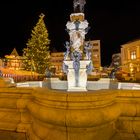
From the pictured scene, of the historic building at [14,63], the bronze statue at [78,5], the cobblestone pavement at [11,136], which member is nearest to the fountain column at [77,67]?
the bronze statue at [78,5]

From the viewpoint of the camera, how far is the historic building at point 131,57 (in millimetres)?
46688

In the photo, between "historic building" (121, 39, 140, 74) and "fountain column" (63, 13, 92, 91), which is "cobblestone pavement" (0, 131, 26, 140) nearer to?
Result: "fountain column" (63, 13, 92, 91)

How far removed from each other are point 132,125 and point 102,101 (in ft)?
3.60

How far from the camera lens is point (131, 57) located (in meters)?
49.8

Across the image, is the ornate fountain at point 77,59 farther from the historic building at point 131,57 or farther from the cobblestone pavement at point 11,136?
the historic building at point 131,57

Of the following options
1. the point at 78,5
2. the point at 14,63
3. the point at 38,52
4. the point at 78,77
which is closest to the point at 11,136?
the point at 78,77

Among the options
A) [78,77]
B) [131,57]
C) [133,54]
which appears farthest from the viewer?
[131,57]

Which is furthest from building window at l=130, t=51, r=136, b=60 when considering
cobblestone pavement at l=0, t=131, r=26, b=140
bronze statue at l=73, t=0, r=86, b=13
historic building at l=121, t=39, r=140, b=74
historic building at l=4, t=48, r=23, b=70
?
cobblestone pavement at l=0, t=131, r=26, b=140

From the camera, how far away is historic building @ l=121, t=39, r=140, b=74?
153 ft

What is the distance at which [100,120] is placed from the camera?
324 cm

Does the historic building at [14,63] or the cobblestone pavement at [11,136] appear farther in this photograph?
the historic building at [14,63]

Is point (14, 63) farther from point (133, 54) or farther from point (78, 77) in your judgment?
point (133, 54)

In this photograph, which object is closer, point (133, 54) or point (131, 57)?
point (133, 54)

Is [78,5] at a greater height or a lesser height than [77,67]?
greater
